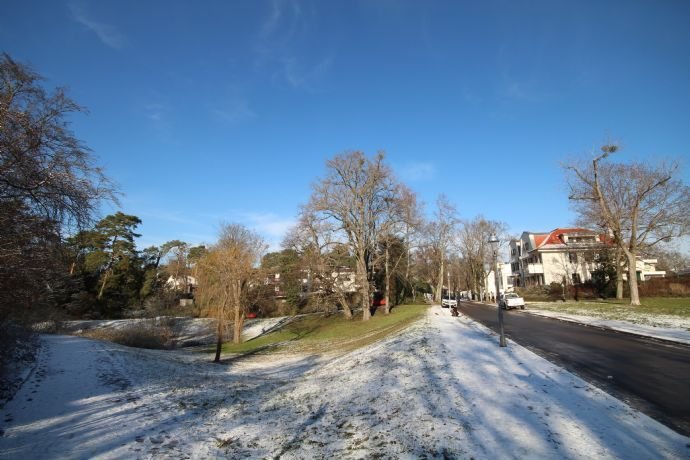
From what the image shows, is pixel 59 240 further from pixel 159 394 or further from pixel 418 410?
pixel 418 410

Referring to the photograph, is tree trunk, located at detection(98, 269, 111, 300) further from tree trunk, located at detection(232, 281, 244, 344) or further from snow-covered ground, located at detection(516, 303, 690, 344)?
snow-covered ground, located at detection(516, 303, 690, 344)

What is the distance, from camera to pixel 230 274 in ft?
86.6

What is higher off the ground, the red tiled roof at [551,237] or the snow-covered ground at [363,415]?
the red tiled roof at [551,237]

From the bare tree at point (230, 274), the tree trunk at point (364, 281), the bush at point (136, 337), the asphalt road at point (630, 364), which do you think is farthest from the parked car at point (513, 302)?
the bush at point (136, 337)

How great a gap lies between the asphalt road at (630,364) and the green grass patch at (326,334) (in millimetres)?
9679

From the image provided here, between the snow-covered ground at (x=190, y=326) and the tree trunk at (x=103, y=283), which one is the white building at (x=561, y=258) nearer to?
the snow-covered ground at (x=190, y=326)

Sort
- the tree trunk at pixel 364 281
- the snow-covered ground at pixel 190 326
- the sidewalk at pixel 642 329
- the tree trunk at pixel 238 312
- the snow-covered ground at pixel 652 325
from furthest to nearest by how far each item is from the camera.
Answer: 1. the snow-covered ground at pixel 190 326
2. the tree trunk at pixel 364 281
3. the tree trunk at pixel 238 312
4. the snow-covered ground at pixel 652 325
5. the sidewalk at pixel 642 329

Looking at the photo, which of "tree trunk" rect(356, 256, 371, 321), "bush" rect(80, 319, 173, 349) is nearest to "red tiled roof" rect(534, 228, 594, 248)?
"tree trunk" rect(356, 256, 371, 321)

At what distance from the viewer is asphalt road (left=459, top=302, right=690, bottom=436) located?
6668 mm

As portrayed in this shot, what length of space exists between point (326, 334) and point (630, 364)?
24.9 meters

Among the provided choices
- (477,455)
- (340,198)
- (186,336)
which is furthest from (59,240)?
(186,336)

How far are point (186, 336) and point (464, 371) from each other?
38661 millimetres

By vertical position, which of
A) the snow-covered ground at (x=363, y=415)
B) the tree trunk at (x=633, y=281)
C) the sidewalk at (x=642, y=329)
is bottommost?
the snow-covered ground at (x=363, y=415)

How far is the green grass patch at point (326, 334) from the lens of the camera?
2475 centimetres
